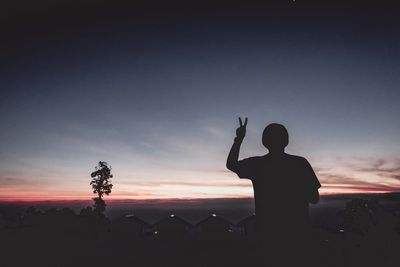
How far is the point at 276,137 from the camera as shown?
2.90 metres

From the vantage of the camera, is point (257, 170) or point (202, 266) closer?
point (257, 170)

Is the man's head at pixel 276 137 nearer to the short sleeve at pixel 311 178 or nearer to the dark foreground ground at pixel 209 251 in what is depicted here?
the short sleeve at pixel 311 178

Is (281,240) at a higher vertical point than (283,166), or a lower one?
lower

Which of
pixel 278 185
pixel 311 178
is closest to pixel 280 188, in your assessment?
pixel 278 185

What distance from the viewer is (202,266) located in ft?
43.7

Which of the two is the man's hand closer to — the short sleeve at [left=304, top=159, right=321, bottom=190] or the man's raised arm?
the man's raised arm

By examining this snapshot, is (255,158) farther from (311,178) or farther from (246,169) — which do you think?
(311,178)

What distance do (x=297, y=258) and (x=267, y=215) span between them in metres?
0.44

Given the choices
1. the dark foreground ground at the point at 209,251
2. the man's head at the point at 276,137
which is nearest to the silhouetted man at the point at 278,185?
the man's head at the point at 276,137

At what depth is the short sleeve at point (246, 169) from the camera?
2.81 meters

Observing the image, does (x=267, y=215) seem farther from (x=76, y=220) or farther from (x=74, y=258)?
(x=76, y=220)

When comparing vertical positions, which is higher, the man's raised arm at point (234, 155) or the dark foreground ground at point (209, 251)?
the man's raised arm at point (234, 155)

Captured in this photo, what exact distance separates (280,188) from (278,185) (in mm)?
34

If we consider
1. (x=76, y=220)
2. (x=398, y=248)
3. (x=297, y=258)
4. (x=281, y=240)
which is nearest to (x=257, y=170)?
(x=281, y=240)
